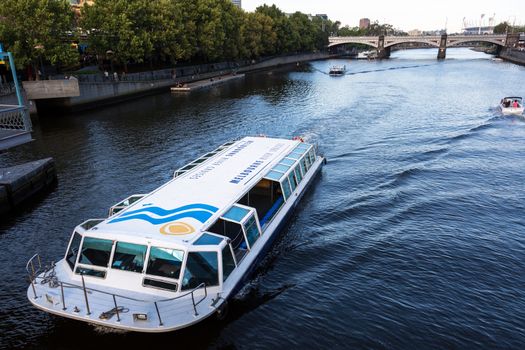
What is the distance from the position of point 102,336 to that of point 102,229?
171 inches

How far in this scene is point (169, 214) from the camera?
18.8 metres

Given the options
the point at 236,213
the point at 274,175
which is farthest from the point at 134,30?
the point at 236,213

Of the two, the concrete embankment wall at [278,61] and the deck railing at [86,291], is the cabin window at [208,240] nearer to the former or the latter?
the deck railing at [86,291]

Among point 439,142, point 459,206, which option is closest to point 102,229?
point 459,206

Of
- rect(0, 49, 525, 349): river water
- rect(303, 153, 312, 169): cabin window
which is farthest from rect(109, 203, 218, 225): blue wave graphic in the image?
rect(303, 153, 312, 169): cabin window

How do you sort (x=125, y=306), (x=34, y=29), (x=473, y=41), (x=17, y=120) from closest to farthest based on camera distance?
(x=125, y=306) → (x=17, y=120) → (x=34, y=29) → (x=473, y=41)

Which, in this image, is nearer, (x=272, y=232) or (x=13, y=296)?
(x=13, y=296)

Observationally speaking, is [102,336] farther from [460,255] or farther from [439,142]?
[439,142]

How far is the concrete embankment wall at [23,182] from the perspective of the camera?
93.7 feet

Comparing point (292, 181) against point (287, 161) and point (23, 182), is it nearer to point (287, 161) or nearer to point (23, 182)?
point (287, 161)

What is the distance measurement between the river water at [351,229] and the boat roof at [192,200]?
4103 mm

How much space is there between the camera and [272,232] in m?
22.6

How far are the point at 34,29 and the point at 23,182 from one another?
40891mm

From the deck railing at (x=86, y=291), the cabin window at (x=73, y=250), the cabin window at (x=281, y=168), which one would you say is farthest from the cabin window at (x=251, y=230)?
the cabin window at (x=73, y=250)
